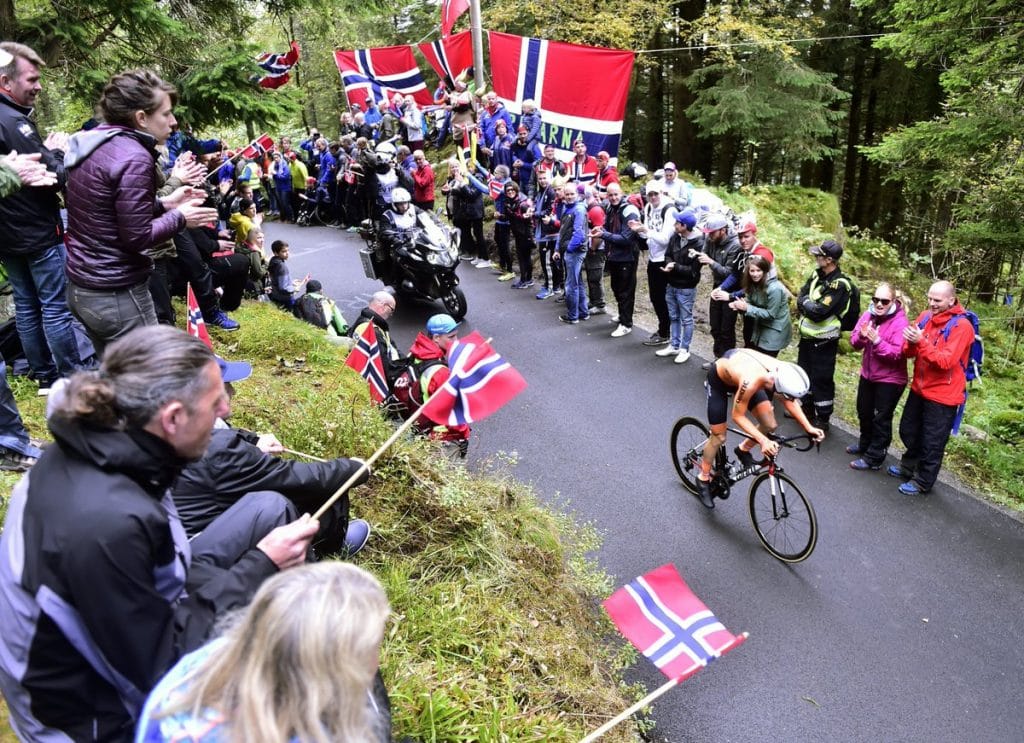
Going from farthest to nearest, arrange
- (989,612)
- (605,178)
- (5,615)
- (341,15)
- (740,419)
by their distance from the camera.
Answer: (605,178) → (341,15) → (740,419) → (989,612) → (5,615)

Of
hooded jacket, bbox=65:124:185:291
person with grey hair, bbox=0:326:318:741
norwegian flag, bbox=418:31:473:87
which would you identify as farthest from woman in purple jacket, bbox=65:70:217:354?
norwegian flag, bbox=418:31:473:87

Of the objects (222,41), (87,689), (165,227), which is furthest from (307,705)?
(222,41)

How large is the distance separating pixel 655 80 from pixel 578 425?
54.3 ft

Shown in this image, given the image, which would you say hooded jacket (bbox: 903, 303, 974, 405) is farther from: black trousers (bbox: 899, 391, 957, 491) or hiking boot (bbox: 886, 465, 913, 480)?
hiking boot (bbox: 886, 465, 913, 480)

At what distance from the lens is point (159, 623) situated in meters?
2.02

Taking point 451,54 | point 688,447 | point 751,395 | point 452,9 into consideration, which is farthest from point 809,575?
point 451,54

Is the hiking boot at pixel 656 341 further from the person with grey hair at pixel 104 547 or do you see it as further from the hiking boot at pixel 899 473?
the person with grey hair at pixel 104 547

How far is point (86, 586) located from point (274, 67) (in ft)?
28.2

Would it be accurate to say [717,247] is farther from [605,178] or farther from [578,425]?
[605,178]

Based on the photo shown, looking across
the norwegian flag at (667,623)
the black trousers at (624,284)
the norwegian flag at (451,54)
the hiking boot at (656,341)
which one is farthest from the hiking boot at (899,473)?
the norwegian flag at (451,54)

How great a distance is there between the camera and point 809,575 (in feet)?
18.1

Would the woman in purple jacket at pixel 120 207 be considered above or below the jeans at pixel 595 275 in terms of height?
above

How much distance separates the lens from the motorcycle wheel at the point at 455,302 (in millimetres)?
10844

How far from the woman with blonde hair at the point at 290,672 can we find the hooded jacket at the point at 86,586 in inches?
15.4
